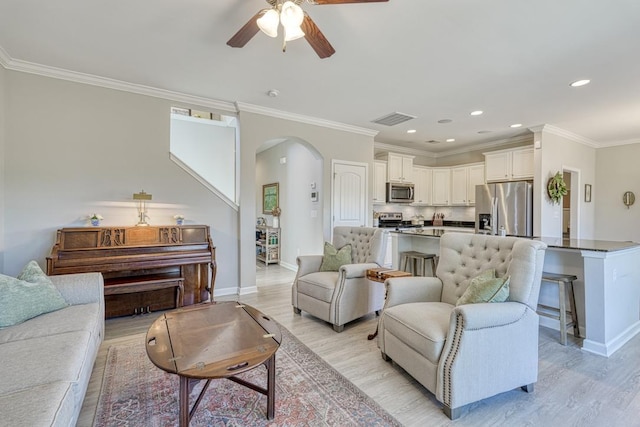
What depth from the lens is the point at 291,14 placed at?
1831 millimetres

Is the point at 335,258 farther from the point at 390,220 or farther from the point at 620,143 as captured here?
the point at 620,143

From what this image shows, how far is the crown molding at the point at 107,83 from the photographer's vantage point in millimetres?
3057

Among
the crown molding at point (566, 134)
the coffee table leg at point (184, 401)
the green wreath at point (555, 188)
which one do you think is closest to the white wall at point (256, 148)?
the coffee table leg at point (184, 401)

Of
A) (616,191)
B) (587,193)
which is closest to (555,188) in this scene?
(587,193)

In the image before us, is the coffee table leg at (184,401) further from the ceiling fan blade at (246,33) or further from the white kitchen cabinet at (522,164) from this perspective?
the white kitchen cabinet at (522,164)

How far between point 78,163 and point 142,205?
774mm

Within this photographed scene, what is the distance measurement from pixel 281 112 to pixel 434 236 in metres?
2.80

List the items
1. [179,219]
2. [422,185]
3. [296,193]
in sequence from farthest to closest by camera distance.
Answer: [422,185] < [296,193] < [179,219]

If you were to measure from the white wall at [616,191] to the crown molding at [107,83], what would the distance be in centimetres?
750

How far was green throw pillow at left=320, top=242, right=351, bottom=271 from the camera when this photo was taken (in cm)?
347

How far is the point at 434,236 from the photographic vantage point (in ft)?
11.8

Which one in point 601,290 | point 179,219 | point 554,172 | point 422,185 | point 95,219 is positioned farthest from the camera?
point 422,185

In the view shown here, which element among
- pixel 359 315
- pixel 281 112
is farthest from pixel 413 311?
pixel 281 112

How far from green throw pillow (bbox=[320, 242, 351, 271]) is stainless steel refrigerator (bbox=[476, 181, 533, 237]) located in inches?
125
